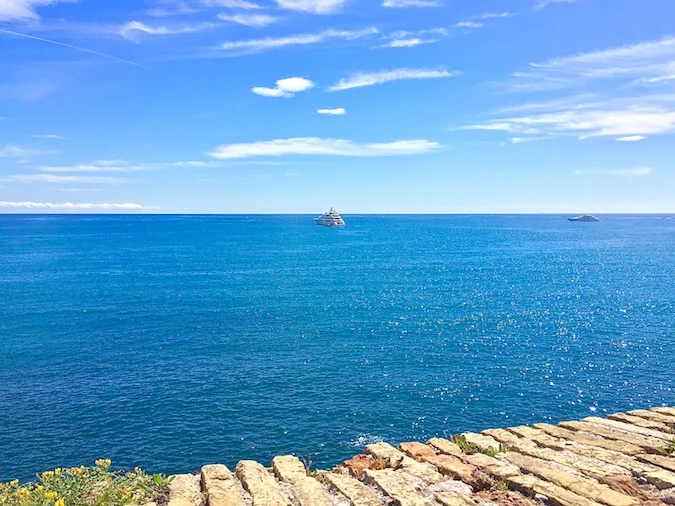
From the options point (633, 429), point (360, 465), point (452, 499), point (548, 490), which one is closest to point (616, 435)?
point (633, 429)

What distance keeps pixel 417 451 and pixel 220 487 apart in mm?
3740

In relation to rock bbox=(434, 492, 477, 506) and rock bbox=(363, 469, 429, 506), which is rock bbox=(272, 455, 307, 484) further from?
rock bbox=(434, 492, 477, 506)

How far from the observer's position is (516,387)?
119 feet

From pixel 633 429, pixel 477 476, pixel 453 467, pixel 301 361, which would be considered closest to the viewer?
pixel 477 476

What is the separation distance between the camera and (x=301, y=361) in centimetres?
4153

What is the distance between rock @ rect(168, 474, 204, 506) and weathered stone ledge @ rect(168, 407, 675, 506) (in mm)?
15

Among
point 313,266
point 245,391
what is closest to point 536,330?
point 245,391

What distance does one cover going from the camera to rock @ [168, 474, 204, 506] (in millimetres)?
6953

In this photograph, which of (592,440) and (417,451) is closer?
(417,451)

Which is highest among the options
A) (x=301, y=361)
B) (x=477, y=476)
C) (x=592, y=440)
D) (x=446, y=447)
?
(x=477, y=476)

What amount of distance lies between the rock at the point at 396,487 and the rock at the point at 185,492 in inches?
106

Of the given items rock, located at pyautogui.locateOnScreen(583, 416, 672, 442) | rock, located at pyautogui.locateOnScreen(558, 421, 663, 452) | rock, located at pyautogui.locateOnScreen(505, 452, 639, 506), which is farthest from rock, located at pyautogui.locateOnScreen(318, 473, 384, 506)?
rock, located at pyautogui.locateOnScreen(583, 416, 672, 442)

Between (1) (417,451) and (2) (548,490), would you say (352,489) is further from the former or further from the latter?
(2) (548,490)

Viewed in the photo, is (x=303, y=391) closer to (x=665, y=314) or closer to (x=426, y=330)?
(x=426, y=330)
